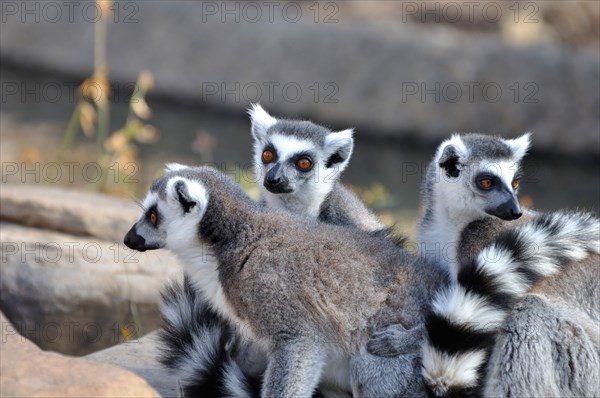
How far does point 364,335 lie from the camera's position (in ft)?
12.6

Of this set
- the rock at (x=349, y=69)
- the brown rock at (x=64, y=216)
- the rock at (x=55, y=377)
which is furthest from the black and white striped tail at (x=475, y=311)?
the rock at (x=349, y=69)

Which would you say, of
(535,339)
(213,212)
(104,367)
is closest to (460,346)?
(535,339)

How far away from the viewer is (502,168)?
4445 millimetres

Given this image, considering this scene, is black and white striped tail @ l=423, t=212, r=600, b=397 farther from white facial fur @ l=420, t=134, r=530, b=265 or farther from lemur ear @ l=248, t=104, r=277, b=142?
lemur ear @ l=248, t=104, r=277, b=142

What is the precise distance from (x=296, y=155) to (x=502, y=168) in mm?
1134

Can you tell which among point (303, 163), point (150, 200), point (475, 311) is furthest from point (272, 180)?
point (475, 311)

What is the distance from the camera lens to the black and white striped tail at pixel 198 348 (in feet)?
12.8

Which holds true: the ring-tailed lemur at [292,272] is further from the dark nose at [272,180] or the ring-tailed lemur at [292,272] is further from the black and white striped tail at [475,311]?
the dark nose at [272,180]

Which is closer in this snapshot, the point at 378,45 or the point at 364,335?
the point at 364,335

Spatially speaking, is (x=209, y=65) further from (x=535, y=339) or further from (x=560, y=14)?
(x=535, y=339)

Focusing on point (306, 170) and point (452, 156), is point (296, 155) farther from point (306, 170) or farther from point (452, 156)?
point (452, 156)

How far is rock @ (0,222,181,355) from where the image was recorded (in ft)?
17.2

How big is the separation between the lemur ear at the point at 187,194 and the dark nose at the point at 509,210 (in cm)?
132

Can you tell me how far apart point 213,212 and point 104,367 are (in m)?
0.77
